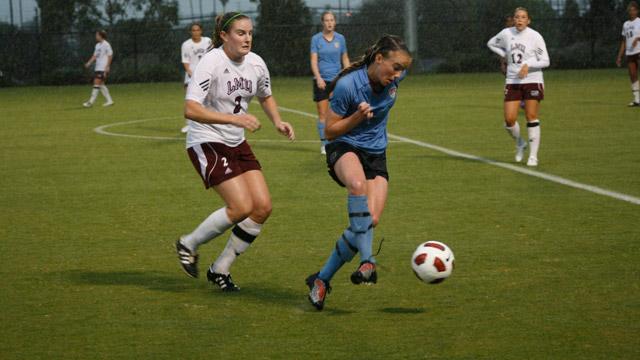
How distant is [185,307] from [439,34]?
4513 cm

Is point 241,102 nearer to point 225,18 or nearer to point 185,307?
point 225,18

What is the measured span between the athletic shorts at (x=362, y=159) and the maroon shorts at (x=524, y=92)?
7.56 metres

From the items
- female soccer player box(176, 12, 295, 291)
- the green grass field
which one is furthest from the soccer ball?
female soccer player box(176, 12, 295, 291)

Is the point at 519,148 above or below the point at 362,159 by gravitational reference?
below

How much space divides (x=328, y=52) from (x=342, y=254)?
424 inches

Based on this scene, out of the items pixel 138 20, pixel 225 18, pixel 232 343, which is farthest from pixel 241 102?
pixel 138 20

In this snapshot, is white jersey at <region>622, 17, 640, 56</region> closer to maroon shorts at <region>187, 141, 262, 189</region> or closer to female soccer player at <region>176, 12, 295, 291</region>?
female soccer player at <region>176, 12, 295, 291</region>

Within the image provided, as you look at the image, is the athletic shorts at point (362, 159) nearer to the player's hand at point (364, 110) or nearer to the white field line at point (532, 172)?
the player's hand at point (364, 110)

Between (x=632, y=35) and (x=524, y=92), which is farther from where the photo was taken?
(x=632, y=35)

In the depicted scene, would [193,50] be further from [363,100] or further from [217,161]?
[363,100]

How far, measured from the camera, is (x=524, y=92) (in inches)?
575

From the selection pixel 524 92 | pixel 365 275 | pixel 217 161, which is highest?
pixel 217 161

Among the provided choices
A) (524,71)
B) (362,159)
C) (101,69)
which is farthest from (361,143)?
(101,69)

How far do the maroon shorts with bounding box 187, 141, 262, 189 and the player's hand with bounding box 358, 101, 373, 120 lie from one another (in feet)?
4.35
